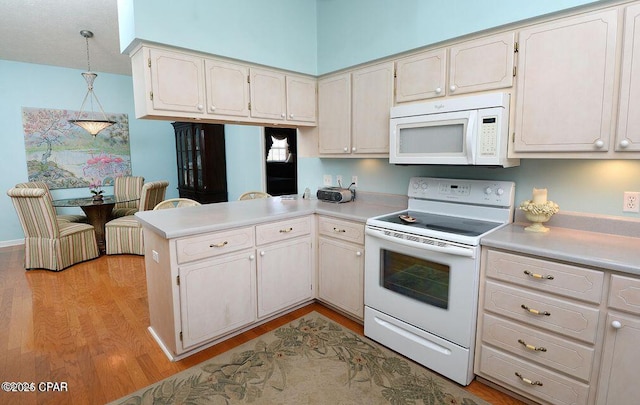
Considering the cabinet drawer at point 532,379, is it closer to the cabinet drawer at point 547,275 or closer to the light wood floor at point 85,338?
the light wood floor at point 85,338

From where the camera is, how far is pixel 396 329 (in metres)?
2.23

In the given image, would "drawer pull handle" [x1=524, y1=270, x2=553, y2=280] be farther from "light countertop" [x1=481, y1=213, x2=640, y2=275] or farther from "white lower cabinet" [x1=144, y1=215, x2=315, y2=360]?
"white lower cabinet" [x1=144, y1=215, x2=315, y2=360]

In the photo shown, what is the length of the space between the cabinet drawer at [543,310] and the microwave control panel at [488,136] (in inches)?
30.2

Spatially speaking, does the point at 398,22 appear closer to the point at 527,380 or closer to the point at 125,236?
the point at 527,380

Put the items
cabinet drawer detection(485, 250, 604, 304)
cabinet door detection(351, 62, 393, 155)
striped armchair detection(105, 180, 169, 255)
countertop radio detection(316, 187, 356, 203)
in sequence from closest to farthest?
1. cabinet drawer detection(485, 250, 604, 304)
2. cabinet door detection(351, 62, 393, 155)
3. countertop radio detection(316, 187, 356, 203)
4. striped armchair detection(105, 180, 169, 255)

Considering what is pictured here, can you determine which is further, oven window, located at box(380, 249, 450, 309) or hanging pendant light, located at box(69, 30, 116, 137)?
hanging pendant light, located at box(69, 30, 116, 137)

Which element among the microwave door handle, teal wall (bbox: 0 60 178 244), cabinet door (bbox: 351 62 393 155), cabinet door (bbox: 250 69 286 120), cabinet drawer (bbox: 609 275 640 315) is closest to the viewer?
cabinet drawer (bbox: 609 275 640 315)

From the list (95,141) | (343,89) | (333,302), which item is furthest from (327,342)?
(95,141)

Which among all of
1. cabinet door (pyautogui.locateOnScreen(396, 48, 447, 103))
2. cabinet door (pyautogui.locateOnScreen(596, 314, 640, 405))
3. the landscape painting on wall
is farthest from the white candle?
the landscape painting on wall

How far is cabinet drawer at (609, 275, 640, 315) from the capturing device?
1.40 metres

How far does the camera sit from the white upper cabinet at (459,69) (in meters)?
1.99

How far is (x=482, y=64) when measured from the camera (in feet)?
6.81

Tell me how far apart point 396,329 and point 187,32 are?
249cm

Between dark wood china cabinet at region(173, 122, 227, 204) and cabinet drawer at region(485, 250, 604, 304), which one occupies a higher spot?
dark wood china cabinet at region(173, 122, 227, 204)
